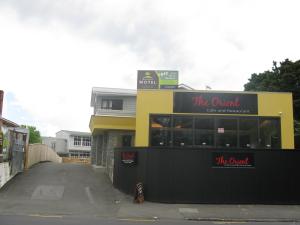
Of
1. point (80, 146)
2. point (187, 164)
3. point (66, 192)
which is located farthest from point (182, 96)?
point (80, 146)

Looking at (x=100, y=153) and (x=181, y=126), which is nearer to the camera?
(x=181, y=126)

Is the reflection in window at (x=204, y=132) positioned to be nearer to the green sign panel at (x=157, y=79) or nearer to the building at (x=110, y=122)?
the building at (x=110, y=122)

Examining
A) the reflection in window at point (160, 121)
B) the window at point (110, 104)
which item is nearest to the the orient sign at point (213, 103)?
the reflection in window at point (160, 121)

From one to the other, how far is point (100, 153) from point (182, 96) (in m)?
12.3

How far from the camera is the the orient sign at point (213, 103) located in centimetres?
2455

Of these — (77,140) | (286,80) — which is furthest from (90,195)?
(77,140)

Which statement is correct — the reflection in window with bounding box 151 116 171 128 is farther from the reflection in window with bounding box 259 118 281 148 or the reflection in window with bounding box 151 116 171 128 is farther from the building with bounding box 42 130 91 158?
the building with bounding box 42 130 91 158

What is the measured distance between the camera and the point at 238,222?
1506 cm

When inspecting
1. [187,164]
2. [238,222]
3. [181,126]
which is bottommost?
[238,222]

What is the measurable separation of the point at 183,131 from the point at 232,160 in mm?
5639

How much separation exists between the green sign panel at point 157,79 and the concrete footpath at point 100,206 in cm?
1574

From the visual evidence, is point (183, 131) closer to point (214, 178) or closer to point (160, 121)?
point (160, 121)

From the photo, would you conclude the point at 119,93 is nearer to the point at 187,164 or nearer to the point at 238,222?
the point at 187,164

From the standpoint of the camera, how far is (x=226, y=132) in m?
24.3
